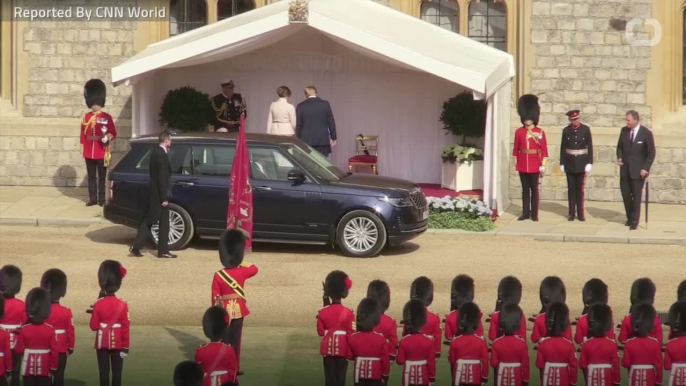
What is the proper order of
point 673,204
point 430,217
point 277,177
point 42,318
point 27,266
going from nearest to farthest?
1. point 42,318
2. point 27,266
3. point 277,177
4. point 430,217
5. point 673,204

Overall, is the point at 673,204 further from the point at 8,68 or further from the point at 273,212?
the point at 8,68

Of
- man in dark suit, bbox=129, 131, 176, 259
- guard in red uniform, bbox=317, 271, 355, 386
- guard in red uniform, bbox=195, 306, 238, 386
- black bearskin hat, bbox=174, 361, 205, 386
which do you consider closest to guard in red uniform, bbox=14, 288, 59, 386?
guard in red uniform, bbox=195, 306, 238, 386

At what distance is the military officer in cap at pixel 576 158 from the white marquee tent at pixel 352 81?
3.36 feet

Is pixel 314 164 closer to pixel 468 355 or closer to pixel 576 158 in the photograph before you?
pixel 576 158

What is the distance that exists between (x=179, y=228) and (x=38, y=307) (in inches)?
297

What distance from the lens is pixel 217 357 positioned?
35.5ft

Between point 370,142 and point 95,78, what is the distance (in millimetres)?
4857

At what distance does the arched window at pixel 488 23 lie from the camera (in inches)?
983

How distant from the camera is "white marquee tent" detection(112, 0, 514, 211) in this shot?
22078 millimetres

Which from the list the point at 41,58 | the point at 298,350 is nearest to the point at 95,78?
the point at 41,58

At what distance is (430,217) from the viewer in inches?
815

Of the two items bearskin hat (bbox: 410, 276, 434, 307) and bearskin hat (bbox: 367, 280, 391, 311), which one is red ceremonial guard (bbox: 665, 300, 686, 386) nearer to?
bearskin hat (bbox: 410, 276, 434, 307)

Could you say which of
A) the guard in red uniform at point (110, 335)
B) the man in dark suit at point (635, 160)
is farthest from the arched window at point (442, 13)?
the guard in red uniform at point (110, 335)

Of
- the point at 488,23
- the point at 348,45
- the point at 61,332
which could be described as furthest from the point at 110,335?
the point at 488,23
